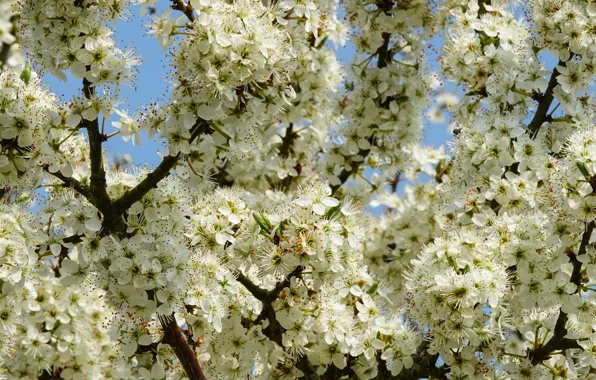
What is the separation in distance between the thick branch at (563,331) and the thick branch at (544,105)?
1.37 m

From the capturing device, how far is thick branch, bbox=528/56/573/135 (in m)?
8.23

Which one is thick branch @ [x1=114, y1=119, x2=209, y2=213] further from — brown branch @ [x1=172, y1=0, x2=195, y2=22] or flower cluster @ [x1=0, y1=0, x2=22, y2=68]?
flower cluster @ [x1=0, y1=0, x2=22, y2=68]

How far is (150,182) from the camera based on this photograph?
265 inches

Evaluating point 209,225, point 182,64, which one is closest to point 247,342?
point 209,225

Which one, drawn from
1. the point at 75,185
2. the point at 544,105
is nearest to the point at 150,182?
the point at 75,185

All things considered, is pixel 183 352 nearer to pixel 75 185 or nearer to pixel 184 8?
pixel 75 185

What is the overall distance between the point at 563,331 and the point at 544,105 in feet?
6.74

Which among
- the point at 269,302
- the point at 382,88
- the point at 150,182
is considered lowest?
the point at 269,302

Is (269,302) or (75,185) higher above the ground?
(75,185)

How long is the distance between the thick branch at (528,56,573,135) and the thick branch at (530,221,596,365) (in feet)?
4.49

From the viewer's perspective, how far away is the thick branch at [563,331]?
7125 mm

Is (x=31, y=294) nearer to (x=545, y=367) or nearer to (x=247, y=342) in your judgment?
(x=247, y=342)

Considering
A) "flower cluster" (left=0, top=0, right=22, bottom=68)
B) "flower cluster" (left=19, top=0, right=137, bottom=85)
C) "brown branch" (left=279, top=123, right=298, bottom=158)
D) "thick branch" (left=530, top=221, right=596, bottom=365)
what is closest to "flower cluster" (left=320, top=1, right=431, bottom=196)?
"brown branch" (left=279, top=123, right=298, bottom=158)

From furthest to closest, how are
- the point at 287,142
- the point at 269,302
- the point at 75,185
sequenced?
1. the point at 287,142
2. the point at 269,302
3. the point at 75,185
